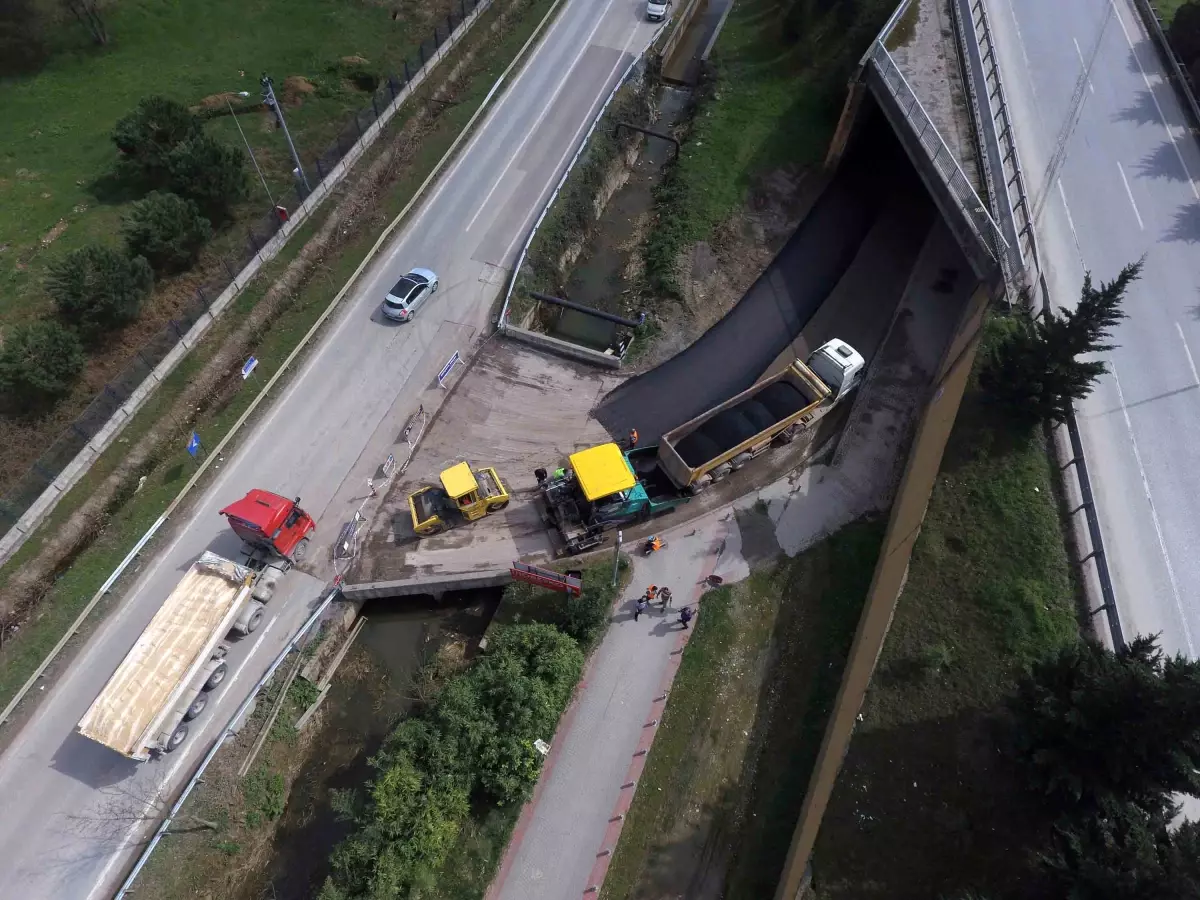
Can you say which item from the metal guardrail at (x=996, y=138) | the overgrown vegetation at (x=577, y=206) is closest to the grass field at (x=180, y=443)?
the overgrown vegetation at (x=577, y=206)

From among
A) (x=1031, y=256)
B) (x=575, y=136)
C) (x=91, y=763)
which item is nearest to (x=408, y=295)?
(x=575, y=136)

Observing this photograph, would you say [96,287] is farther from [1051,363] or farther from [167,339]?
[1051,363]

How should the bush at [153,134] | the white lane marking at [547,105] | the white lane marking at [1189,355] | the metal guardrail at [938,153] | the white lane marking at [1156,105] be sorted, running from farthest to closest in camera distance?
the white lane marking at [547,105]
the bush at [153,134]
the white lane marking at [1156,105]
the metal guardrail at [938,153]
the white lane marking at [1189,355]

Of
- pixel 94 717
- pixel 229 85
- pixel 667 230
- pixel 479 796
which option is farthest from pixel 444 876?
pixel 229 85

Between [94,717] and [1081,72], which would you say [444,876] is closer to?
[94,717]

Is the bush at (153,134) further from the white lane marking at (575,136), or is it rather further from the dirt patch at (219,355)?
the white lane marking at (575,136)

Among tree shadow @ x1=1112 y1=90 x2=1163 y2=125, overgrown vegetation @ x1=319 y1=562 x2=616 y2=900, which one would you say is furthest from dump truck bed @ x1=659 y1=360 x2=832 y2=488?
tree shadow @ x1=1112 y1=90 x2=1163 y2=125
